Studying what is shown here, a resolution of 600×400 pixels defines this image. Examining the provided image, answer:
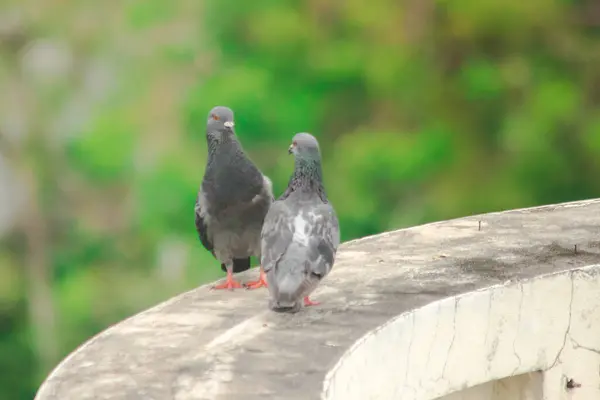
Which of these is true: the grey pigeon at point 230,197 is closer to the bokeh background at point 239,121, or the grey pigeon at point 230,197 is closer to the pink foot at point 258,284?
the pink foot at point 258,284

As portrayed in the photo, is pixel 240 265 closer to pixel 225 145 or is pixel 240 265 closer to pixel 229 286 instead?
pixel 229 286

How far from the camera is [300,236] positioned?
10.4ft

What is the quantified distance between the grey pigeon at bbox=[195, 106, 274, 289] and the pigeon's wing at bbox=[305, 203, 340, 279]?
0.45 m

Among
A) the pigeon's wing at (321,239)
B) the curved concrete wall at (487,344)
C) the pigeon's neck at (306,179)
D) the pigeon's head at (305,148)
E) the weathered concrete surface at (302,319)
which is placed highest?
the pigeon's head at (305,148)

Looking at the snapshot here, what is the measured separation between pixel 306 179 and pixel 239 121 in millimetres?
7823

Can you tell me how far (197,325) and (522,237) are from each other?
62.0 inches

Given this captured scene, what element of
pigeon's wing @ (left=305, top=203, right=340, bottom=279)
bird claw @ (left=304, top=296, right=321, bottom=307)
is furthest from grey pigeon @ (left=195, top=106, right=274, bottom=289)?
pigeon's wing @ (left=305, top=203, right=340, bottom=279)

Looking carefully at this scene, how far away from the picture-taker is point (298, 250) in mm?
3146

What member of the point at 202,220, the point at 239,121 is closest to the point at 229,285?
the point at 202,220

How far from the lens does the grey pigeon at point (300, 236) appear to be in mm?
3123

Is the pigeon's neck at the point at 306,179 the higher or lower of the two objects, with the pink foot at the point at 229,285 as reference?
higher

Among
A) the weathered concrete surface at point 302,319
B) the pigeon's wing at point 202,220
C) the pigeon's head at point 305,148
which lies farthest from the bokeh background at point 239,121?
the pigeon's head at point 305,148

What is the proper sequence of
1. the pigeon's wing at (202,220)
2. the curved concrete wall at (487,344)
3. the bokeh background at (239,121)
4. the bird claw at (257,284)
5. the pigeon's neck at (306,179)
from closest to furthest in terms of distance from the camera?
the curved concrete wall at (487,344)
the pigeon's neck at (306,179)
the bird claw at (257,284)
the pigeon's wing at (202,220)
the bokeh background at (239,121)

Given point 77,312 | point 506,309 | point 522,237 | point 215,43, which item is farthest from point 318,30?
point 506,309
